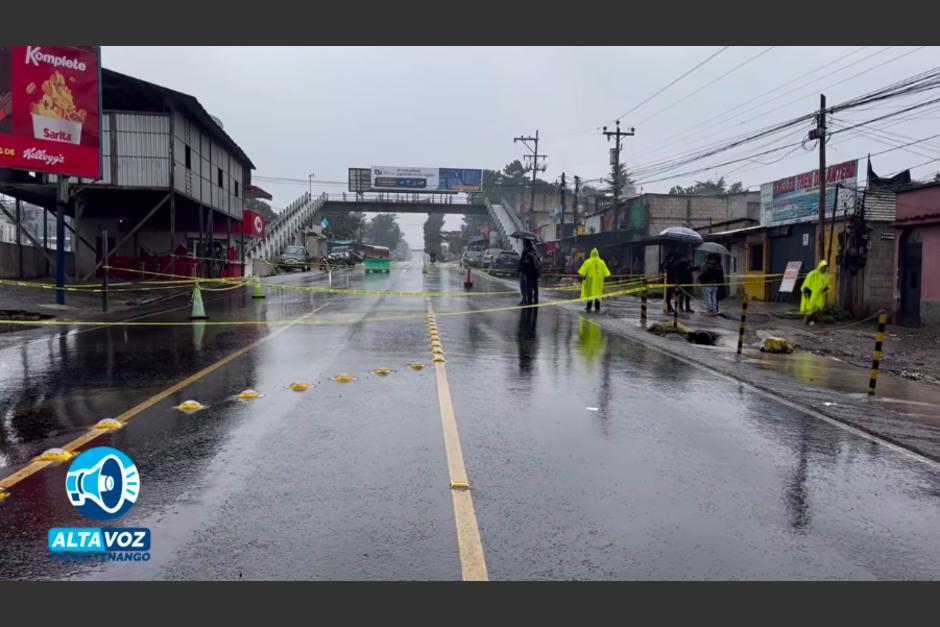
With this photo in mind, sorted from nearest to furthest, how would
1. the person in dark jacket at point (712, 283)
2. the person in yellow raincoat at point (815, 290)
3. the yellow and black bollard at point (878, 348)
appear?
the yellow and black bollard at point (878, 348)
the person in yellow raincoat at point (815, 290)
the person in dark jacket at point (712, 283)

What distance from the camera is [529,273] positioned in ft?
72.3

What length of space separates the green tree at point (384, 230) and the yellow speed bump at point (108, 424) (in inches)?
6954

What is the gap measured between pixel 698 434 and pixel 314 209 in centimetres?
6940

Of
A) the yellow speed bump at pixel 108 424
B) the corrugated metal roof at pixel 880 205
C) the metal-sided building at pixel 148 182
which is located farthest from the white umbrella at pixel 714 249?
the yellow speed bump at pixel 108 424

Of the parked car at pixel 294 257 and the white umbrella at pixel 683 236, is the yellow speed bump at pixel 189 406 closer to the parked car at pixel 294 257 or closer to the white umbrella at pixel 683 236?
the white umbrella at pixel 683 236

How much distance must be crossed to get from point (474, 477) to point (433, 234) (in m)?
160

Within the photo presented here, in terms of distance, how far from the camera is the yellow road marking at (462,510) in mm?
3904

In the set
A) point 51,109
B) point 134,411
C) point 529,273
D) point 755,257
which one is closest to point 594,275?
point 529,273

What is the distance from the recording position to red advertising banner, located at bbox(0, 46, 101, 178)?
1972 cm

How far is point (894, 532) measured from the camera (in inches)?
184

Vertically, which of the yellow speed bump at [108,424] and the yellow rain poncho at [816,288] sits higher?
the yellow rain poncho at [816,288]

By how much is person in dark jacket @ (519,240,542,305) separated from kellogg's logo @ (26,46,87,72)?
13550 mm

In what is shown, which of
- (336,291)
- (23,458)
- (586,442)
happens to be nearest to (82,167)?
(336,291)

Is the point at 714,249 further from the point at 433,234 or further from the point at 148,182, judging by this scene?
the point at 433,234
